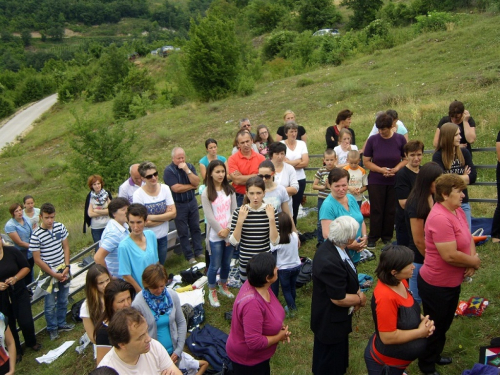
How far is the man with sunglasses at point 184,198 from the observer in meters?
6.77

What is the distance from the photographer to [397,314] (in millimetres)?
3277

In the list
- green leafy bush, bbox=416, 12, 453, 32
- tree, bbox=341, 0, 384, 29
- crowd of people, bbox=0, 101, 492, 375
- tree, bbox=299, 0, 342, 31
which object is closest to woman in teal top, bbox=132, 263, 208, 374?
crowd of people, bbox=0, 101, 492, 375

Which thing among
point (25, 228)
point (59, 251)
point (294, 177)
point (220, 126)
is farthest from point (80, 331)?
point (220, 126)

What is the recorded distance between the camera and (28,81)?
6053cm

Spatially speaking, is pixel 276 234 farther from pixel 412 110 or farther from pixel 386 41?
pixel 386 41

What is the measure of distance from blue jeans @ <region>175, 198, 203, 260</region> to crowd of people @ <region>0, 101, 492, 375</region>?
0.02 meters

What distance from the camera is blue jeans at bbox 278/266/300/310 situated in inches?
201

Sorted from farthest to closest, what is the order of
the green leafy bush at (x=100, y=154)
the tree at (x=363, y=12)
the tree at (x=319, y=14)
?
the tree at (x=319, y=14), the tree at (x=363, y=12), the green leafy bush at (x=100, y=154)

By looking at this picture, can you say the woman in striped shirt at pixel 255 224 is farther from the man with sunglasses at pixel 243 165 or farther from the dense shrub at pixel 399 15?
the dense shrub at pixel 399 15

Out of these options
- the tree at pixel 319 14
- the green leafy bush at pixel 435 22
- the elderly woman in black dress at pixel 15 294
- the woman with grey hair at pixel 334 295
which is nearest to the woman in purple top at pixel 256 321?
the woman with grey hair at pixel 334 295

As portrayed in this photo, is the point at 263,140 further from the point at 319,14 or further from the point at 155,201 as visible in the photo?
the point at 319,14

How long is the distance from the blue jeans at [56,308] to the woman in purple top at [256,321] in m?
3.30

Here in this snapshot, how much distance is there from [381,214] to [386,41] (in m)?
22.2

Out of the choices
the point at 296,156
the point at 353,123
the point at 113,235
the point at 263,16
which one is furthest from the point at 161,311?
the point at 263,16
